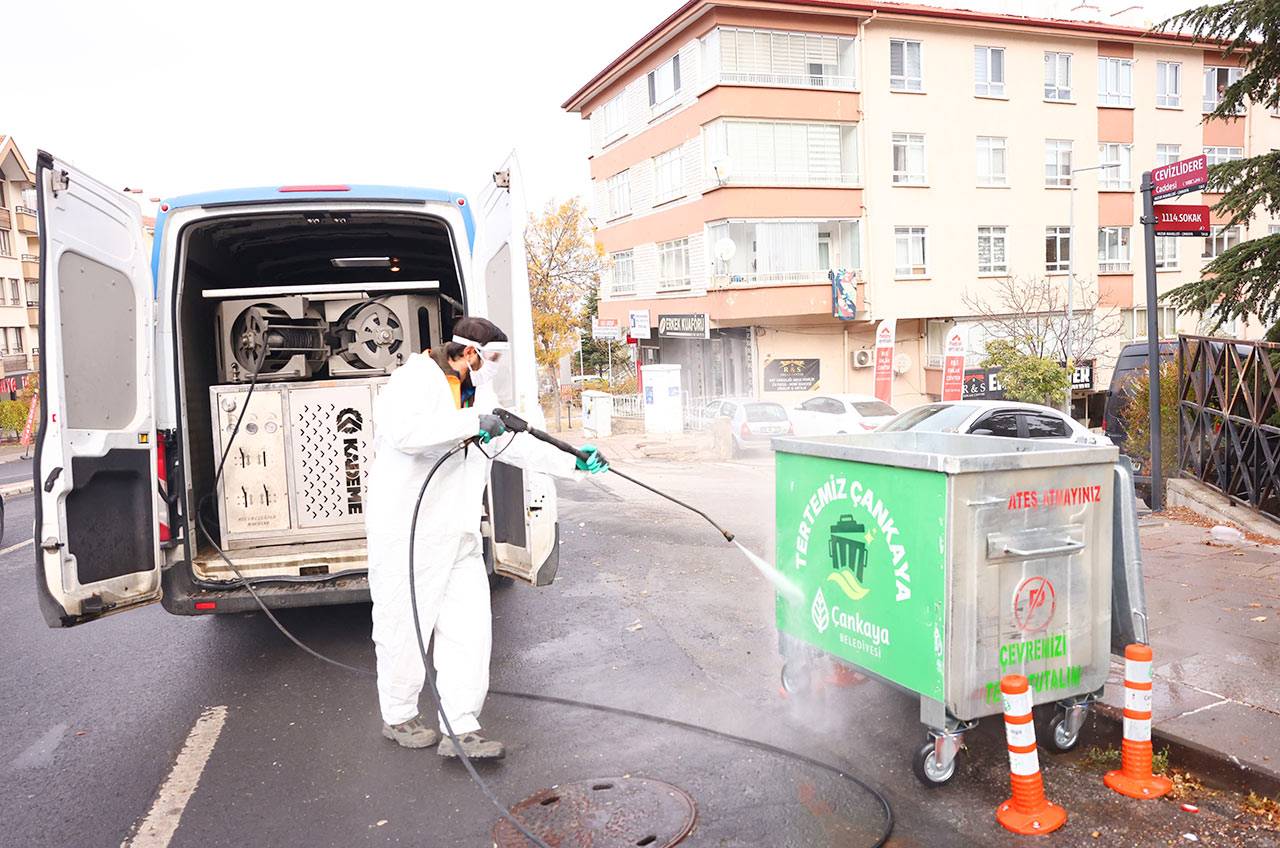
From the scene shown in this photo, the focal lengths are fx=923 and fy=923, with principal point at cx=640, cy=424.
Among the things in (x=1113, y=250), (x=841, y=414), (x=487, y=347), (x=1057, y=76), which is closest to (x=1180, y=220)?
(x=487, y=347)

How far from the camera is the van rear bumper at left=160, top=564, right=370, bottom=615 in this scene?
17.5ft

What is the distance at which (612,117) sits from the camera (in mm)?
33875

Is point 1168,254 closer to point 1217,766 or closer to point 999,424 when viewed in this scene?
Answer: point 999,424

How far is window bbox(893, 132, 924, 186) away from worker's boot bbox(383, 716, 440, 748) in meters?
28.1

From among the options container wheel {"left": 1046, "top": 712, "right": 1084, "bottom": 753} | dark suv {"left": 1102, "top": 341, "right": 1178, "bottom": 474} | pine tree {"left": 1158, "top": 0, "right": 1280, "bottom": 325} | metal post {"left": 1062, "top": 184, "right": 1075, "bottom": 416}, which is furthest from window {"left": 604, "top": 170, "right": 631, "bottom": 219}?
container wheel {"left": 1046, "top": 712, "right": 1084, "bottom": 753}

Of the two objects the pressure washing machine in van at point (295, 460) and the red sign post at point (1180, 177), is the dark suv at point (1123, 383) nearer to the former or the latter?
the red sign post at point (1180, 177)

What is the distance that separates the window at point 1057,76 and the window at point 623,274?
1530 centimetres

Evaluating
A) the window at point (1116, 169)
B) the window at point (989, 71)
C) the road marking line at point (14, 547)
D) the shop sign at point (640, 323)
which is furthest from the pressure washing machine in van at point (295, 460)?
the window at point (1116, 169)

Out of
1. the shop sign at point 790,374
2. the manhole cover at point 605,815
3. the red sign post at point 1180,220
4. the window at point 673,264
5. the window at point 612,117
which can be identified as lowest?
the manhole cover at point 605,815

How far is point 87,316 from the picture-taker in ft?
15.8

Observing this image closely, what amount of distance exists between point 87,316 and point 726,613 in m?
4.43

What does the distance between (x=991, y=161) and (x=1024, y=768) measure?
3101 centimetres

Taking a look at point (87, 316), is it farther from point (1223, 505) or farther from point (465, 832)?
point (1223, 505)

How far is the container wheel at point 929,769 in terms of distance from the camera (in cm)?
383
